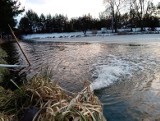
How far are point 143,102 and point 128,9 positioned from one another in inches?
2765

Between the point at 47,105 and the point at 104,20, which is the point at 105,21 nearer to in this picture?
the point at 104,20

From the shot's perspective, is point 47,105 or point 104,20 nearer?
point 47,105

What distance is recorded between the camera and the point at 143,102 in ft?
26.5

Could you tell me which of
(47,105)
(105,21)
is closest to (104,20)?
(105,21)

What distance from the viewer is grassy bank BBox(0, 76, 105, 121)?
2.96 m

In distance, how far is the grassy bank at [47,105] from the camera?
296 centimetres

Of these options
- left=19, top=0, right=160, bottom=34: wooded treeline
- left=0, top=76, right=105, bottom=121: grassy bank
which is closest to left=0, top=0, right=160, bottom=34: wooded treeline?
left=19, top=0, right=160, bottom=34: wooded treeline

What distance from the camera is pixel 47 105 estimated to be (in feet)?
10.7

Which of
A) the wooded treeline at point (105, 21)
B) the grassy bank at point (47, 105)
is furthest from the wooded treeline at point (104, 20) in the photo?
the grassy bank at point (47, 105)

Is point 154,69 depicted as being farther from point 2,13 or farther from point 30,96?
point 2,13

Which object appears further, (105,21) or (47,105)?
(105,21)

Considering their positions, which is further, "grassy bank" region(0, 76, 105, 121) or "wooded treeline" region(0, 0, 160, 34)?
"wooded treeline" region(0, 0, 160, 34)

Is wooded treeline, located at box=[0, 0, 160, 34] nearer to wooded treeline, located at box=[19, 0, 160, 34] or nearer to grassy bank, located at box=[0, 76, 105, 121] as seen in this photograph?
wooded treeline, located at box=[19, 0, 160, 34]

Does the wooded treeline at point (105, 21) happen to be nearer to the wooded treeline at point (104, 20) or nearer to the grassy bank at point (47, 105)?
the wooded treeline at point (104, 20)
